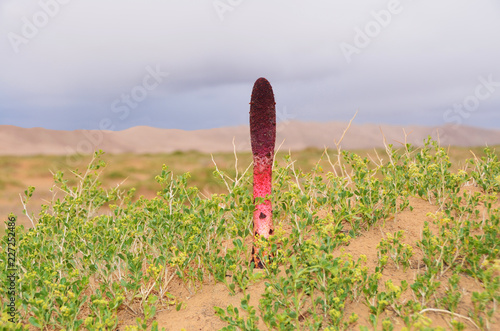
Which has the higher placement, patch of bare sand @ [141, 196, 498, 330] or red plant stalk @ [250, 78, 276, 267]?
red plant stalk @ [250, 78, 276, 267]

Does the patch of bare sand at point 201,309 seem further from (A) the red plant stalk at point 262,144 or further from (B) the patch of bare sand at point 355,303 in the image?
(A) the red plant stalk at point 262,144

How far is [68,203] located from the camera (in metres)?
4.91

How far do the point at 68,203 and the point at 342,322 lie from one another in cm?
343

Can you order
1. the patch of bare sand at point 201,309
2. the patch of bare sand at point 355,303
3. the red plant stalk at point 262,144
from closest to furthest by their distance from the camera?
the patch of bare sand at point 355,303, the patch of bare sand at point 201,309, the red plant stalk at point 262,144

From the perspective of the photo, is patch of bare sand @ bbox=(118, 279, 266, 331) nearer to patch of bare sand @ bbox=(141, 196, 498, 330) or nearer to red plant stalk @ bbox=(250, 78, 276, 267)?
patch of bare sand @ bbox=(141, 196, 498, 330)

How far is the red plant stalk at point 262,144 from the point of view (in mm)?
3742

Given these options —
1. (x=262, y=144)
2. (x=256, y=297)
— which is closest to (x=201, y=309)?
(x=256, y=297)

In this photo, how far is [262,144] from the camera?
3779 mm

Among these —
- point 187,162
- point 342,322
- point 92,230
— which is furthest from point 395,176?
point 187,162

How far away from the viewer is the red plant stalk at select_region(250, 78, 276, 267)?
374 cm

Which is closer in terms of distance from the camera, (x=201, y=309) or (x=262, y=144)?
(x=201, y=309)

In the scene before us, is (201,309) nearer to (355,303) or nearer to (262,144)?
(355,303)

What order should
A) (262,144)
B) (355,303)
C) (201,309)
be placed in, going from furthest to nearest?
(262,144) → (201,309) → (355,303)

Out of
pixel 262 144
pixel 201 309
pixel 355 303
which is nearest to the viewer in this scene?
pixel 355 303
